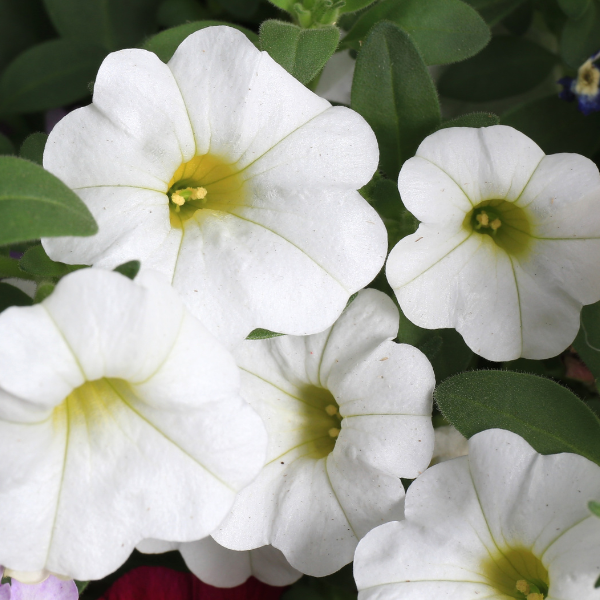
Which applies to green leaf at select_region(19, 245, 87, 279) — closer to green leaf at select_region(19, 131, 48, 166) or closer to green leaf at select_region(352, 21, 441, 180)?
green leaf at select_region(19, 131, 48, 166)

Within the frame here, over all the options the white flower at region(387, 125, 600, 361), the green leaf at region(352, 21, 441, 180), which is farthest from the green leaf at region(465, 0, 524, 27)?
the white flower at region(387, 125, 600, 361)

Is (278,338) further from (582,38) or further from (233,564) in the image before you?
(582,38)

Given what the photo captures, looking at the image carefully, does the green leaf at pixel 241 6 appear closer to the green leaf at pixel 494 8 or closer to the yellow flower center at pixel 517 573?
the green leaf at pixel 494 8

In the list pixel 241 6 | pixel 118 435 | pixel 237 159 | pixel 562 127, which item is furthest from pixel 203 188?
pixel 562 127

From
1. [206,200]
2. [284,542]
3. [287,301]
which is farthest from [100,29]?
[284,542]

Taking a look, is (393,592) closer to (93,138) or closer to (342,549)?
(342,549)

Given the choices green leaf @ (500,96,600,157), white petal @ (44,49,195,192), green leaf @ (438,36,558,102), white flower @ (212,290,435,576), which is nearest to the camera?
white petal @ (44,49,195,192)

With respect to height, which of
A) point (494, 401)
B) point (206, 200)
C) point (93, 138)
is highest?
point (93, 138)
